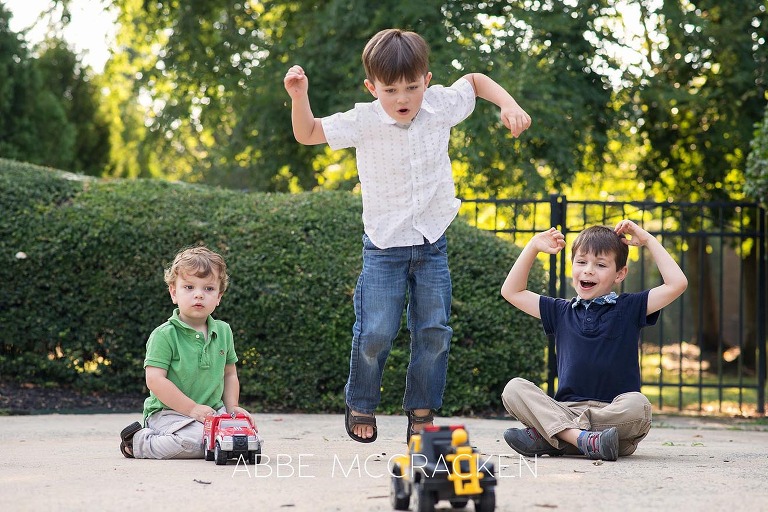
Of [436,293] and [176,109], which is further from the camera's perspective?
[176,109]

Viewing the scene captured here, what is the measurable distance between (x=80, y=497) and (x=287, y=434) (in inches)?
93.9

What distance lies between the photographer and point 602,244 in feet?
14.4

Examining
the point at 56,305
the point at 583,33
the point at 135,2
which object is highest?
the point at 135,2

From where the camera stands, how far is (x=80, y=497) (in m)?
3.20

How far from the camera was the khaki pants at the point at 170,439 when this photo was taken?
4.15 meters

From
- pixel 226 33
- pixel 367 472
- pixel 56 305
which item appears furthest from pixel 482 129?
pixel 367 472

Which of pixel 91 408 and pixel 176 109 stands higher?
pixel 176 109

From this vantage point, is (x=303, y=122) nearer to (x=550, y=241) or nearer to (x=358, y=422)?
(x=550, y=241)

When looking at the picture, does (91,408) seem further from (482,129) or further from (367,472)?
(482,129)

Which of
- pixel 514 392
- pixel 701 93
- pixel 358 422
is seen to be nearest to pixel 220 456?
pixel 358 422

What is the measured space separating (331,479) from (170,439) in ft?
3.05

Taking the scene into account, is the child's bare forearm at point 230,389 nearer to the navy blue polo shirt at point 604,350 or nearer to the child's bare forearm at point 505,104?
the navy blue polo shirt at point 604,350

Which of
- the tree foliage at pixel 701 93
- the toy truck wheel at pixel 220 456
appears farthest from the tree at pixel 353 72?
the toy truck wheel at pixel 220 456

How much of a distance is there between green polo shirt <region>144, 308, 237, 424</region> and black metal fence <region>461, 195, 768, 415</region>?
3.74 m
